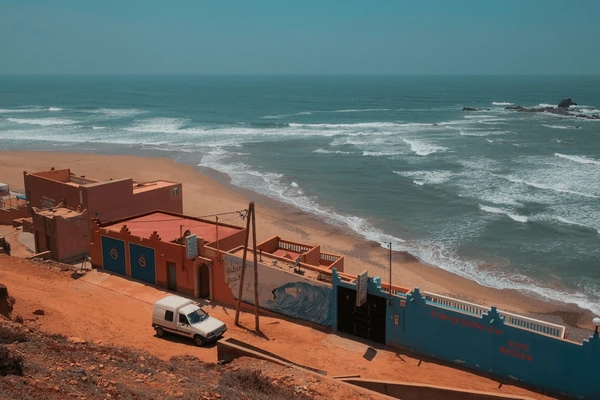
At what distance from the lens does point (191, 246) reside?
21125mm

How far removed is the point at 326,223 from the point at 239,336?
18259 mm

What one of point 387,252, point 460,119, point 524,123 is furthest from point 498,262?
point 460,119

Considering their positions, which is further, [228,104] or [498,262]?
[228,104]

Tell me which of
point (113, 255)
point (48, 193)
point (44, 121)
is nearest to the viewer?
point (113, 255)

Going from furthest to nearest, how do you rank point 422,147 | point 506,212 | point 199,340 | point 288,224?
1. point 422,147
2. point 506,212
3. point 288,224
4. point 199,340

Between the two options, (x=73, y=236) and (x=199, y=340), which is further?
(x=73, y=236)

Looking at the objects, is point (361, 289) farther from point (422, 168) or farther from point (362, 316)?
point (422, 168)

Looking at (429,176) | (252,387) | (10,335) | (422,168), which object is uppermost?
(10,335)

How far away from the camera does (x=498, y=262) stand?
96.1 ft

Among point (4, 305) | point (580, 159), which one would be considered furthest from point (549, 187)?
point (4, 305)

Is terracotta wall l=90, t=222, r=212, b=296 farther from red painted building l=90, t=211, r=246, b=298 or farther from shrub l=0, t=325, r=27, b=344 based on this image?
shrub l=0, t=325, r=27, b=344

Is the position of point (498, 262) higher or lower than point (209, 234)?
lower

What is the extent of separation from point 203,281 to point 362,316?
6.48m

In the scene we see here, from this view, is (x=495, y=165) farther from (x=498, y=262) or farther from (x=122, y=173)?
(x=122, y=173)
